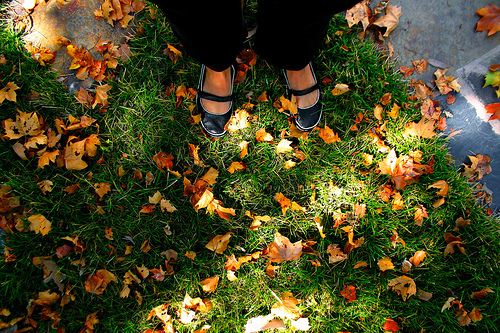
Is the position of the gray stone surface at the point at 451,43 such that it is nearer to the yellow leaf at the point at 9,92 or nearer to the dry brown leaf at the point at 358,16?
the dry brown leaf at the point at 358,16

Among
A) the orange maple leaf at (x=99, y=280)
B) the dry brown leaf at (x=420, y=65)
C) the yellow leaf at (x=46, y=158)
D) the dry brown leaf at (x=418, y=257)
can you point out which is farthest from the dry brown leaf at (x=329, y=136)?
the yellow leaf at (x=46, y=158)

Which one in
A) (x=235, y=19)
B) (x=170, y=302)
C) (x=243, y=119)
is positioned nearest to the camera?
(x=235, y=19)

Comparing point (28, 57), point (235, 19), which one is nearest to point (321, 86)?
point (235, 19)

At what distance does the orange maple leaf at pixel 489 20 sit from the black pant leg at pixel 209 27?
6.49 ft

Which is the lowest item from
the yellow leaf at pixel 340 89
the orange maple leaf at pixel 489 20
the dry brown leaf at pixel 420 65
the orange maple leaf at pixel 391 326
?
the orange maple leaf at pixel 391 326

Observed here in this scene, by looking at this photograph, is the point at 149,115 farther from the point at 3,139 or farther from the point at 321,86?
the point at 321,86

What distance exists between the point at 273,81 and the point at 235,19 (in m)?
0.81

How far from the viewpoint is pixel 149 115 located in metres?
2.15

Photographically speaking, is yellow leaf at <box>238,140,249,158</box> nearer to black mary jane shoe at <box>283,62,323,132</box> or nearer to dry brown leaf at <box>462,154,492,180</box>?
black mary jane shoe at <box>283,62,323,132</box>

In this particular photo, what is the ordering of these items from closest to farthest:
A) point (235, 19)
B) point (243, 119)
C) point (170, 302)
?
1. point (235, 19)
2. point (170, 302)
3. point (243, 119)

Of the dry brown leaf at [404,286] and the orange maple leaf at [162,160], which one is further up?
the orange maple leaf at [162,160]

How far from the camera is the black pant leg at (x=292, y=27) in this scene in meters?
1.25

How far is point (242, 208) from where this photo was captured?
209cm

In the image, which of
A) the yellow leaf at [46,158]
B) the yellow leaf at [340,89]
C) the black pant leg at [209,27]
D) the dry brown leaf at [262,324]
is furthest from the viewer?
the yellow leaf at [340,89]
